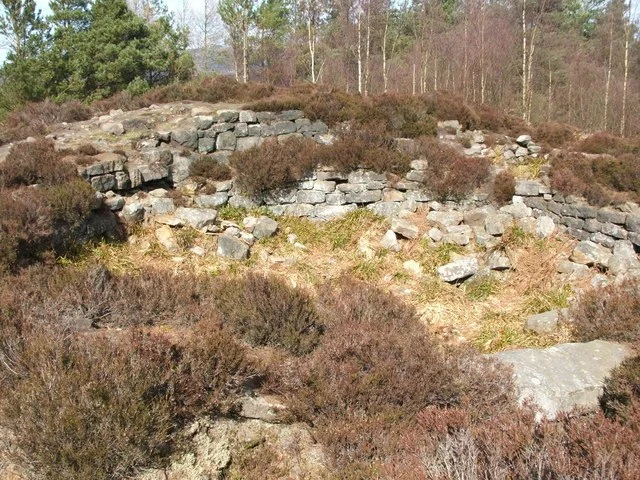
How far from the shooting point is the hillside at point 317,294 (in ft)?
9.50

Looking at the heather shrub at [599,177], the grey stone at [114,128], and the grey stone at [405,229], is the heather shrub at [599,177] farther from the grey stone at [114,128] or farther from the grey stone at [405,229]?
the grey stone at [114,128]

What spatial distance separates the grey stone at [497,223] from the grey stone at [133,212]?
569cm

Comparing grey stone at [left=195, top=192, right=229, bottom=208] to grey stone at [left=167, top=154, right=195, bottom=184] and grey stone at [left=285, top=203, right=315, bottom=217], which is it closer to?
grey stone at [left=167, top=154, right=195, bottom=184]

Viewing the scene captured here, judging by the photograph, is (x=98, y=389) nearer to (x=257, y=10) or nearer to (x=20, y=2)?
(x=20, y=2)

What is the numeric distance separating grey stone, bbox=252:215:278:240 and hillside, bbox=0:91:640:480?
0.04 m

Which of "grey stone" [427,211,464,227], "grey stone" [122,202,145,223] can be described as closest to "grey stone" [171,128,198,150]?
"grey stone" [122,202,145,223]

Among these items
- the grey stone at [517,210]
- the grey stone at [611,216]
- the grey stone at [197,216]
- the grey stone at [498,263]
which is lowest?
the grey stone at [498,263]

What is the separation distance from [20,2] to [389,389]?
71.8ft

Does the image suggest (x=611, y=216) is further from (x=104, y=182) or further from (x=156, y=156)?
(x=104, y=182)

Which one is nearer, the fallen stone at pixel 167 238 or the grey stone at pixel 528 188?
the fallen stone at pixel 167 238

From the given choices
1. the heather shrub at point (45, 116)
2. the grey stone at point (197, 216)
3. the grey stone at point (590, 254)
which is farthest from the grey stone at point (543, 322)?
the heather shrub at point (45, 116)

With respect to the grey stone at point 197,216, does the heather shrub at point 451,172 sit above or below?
above

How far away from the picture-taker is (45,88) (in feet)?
50.6

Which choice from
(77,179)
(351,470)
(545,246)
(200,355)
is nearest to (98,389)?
(200,355)
